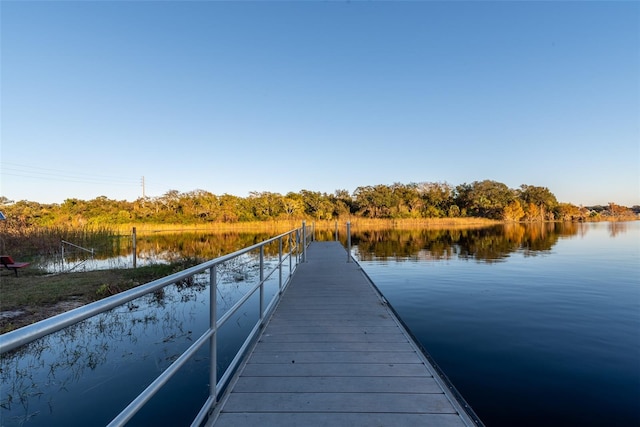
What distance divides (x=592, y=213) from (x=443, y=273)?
74425mm

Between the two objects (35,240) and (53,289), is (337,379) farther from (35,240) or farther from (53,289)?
(35,240)

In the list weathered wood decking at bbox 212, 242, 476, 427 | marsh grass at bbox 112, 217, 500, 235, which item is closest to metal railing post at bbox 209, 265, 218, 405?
weathered wood decking at bbox 212, 242, 476, 427

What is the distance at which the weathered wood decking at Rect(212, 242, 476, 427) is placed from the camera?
1.99m

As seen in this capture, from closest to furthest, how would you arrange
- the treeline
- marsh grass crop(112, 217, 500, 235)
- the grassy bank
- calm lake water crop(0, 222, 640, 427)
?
calm lake water crop(0, 222, 640, 427), the grassy bank, marsh grass crop(112, 217, 500, 235), the treeline

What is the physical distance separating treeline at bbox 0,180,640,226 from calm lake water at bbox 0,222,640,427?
31.6 meters

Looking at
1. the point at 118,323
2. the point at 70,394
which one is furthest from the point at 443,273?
the point at 70,394

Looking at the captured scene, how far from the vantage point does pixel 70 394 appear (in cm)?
318

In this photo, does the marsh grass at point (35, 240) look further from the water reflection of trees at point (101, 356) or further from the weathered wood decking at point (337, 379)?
the weathered wood decking at point (337, 379)

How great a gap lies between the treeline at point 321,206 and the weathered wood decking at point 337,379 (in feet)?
113

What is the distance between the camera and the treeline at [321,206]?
1453 inches

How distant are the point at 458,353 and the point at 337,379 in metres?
2.38

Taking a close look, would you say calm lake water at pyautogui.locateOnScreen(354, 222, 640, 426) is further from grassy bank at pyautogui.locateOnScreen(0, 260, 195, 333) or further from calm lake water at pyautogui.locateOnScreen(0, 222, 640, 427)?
grassy bank at pyautogui.locateOnScreen(0, 260, 195, 333)

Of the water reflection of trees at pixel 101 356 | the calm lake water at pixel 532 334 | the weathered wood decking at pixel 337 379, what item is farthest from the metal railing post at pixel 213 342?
the calm lake water at pixel 532 334

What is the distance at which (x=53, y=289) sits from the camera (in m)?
6.70
